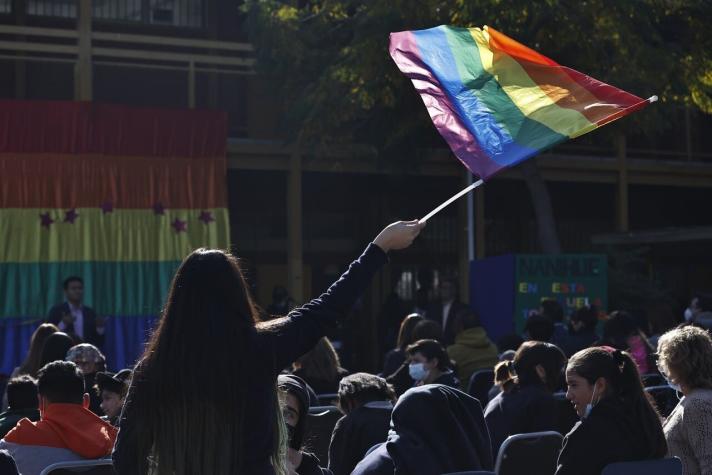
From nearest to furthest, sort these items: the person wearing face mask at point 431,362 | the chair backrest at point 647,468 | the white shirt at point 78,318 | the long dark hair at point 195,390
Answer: the long dark hair at point 195,390
the chair backrest at point 647,468
the person wearing face mask at point 431,362
the white shirt at point 78,318

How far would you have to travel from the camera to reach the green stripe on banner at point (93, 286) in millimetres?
14453

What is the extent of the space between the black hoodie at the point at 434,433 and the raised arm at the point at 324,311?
1.06 metres

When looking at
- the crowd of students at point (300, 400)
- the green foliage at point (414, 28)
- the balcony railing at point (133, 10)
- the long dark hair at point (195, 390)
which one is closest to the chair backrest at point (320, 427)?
the crowd of students at point (300, 400)

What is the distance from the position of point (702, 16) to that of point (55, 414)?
39.9 ft

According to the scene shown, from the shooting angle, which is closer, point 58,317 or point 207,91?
point 58,317

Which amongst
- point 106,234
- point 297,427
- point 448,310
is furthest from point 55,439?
point 106,234

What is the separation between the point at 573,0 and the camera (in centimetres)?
1448

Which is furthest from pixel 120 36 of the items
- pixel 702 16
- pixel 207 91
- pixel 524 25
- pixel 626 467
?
pixel 626 467

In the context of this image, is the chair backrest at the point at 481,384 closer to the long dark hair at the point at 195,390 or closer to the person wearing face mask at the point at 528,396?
the person wearing face mask at the point at 528,396

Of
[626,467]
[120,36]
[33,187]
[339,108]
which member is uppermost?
[120,36]

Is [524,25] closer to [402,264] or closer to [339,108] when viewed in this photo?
[339,108]

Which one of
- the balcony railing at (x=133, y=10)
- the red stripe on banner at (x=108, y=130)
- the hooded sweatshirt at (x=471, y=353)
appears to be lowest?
the hooded sweatshirt at (x=471, y=353)

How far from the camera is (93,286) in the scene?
14.8 metres

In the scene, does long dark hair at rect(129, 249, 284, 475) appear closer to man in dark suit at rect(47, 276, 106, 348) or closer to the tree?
man in dark suit at rect(47, 276, 106, 348)
